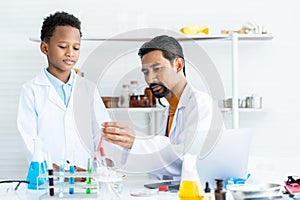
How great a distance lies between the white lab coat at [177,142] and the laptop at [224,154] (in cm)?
5

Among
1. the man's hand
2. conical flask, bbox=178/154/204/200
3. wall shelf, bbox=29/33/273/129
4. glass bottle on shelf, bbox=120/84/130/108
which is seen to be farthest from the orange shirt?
glass bottle on shelf, bbox=120/84/130/108

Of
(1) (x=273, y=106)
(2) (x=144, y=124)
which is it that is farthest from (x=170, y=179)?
(1) (x=273, y=106)

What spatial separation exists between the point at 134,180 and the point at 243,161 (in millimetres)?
493

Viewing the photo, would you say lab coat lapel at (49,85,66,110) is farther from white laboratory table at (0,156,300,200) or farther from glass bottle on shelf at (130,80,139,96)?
glass bottle on shelf at (130,80,139,96)

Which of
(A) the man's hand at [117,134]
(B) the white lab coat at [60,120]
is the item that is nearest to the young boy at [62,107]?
(B) the white lab coat at [60,120]

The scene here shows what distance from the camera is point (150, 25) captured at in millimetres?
3652

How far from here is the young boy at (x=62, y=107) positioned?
8.36 feet

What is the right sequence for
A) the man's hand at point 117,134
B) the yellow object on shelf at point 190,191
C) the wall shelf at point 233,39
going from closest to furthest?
1. the yellow object on shelf at point 190,191
2. the man's hand at point 117,134
3. the wall shelf at point 233,39

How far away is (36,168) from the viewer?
194 cm

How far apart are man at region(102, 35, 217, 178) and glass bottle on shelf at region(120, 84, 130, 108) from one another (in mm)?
1090

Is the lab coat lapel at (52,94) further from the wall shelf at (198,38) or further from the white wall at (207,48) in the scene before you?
the white wall at (207,48)

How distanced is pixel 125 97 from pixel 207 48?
69cm

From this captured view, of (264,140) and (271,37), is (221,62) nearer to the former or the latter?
(271,37)

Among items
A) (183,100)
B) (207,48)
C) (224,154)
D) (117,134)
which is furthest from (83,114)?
(207,48)
